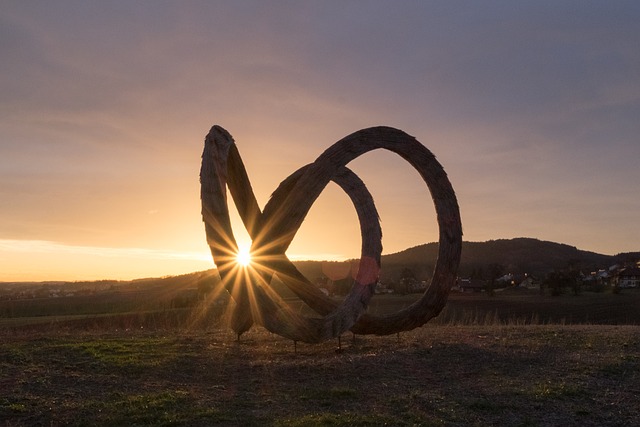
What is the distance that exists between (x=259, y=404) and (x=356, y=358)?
376cm

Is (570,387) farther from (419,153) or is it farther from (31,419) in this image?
(31,419)

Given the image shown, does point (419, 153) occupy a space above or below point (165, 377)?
above

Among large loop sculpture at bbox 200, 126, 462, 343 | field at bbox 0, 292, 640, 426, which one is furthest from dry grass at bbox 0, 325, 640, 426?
large loop sculpture at bbox 200, 126, 462, 343

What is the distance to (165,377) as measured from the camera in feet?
35.1

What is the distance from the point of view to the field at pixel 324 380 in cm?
799

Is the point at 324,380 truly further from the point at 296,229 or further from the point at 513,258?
the point at 513,258

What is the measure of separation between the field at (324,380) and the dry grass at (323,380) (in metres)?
0.03

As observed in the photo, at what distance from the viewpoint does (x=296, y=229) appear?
1107 cm

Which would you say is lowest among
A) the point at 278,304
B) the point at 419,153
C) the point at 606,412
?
the point at 606,412

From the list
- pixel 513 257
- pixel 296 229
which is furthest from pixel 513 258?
→ pixel 296 229

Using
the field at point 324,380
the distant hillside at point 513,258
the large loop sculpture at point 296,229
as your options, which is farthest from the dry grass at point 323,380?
the distant hillside at point 513,258

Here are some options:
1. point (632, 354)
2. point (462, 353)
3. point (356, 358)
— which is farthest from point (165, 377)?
point (632, 354)

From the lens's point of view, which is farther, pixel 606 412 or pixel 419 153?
pixel 419 153

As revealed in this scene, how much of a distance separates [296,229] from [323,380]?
8.85 feet
